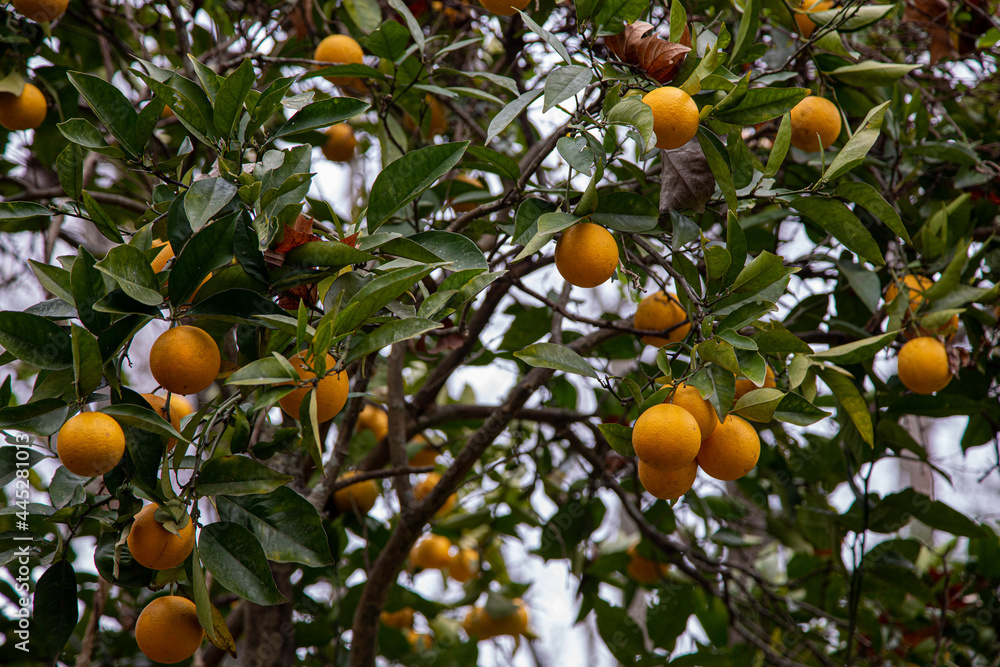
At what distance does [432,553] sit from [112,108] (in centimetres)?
182

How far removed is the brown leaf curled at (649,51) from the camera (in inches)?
41.4

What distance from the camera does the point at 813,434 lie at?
218 cm

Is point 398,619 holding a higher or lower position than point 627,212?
lower

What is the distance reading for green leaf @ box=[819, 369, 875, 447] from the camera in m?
1.14

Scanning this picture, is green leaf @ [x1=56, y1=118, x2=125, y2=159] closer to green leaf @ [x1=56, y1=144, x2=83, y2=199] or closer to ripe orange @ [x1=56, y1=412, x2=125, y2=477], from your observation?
green leaf @ [x1=56, y1=144, x2=83, y2=199]

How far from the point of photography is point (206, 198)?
0.91 meters

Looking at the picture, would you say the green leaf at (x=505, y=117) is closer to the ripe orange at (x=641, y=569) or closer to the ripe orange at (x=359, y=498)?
the ripe orange at (x=359, y=498)

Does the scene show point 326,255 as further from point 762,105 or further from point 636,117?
point 762,105

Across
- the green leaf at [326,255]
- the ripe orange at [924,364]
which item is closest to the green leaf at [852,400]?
the ripe orange at [924,364]

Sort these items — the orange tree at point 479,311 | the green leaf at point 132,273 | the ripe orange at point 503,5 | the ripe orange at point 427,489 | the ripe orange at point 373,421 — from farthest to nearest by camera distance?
the ripe orange at point 427,489, the ripe orange at point 373,421, the ripe orange at point 503,5, the orange tree at point 479,311, the green leaf at point 132,273

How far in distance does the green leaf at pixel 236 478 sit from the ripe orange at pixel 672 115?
0.66 meters

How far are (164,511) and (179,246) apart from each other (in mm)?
330

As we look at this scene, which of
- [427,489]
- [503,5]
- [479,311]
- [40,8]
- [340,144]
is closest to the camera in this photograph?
[503,5]

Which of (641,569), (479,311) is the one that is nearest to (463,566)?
(641,569)
